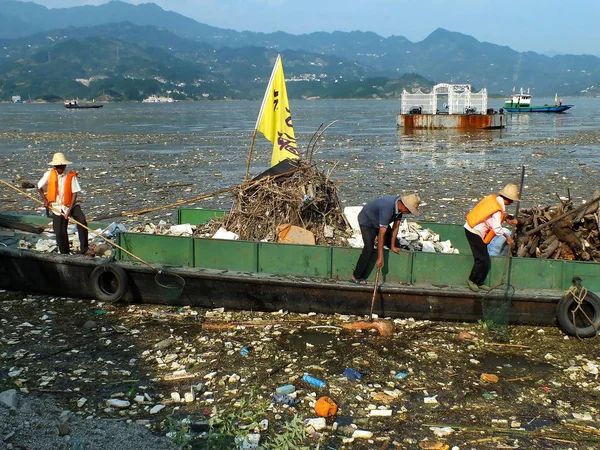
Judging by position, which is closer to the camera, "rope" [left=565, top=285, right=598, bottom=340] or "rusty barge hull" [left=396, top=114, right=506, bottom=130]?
"rope" [left=565, top=285, right=598, bottom=340]

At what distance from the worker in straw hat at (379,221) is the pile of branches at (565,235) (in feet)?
7.00

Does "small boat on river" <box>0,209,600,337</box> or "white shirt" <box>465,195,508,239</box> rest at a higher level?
"white shirt" <box>465,195,508,239</box>

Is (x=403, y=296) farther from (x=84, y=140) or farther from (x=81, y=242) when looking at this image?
(x=84, y=140)

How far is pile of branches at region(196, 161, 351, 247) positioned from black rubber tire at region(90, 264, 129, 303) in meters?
2.04

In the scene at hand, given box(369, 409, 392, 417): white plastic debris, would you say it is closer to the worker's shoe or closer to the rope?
the worker's shoe

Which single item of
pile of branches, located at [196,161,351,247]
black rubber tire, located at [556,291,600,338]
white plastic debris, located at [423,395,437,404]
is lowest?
white plastic debris, located at [423,395,437,404]

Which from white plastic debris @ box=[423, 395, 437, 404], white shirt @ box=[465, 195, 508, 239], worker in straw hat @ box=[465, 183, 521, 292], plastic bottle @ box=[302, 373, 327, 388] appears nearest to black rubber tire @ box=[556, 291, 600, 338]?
worker in straw hat @ box=[465, 183, 521, 292]

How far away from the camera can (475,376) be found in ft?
24.5

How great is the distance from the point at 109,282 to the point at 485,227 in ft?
19.6

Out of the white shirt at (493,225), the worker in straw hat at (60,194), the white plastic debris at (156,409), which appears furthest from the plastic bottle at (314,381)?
the worker in straw hat at (60,194)

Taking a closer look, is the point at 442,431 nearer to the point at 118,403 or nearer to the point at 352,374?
the point at 352,374

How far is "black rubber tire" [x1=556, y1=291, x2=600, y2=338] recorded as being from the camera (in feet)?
27.4

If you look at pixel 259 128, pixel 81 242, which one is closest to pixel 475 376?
pixel 259 128

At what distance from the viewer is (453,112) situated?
53.2 meters
